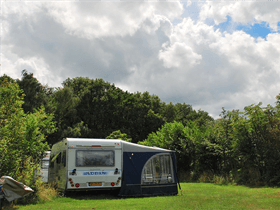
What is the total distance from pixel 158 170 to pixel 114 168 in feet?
7.56

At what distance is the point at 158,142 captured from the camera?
26.0 metres

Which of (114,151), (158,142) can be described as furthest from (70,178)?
(158,142)

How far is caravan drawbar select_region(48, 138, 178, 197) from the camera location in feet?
41.4

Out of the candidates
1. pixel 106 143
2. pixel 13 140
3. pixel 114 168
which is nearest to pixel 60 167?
pixel 106 143

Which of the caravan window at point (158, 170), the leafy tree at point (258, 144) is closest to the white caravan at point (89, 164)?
the caravan window at point (158, 170)

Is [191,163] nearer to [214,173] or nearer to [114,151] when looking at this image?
[214,173]

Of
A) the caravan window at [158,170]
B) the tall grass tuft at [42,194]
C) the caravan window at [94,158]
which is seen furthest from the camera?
the caravan window at [158,170]

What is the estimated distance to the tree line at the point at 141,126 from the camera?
11812 mm

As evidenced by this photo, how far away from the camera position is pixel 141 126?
47.0 m

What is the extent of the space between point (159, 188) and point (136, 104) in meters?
33.6

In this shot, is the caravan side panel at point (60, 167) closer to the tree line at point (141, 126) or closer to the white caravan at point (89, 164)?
the white caravan at point (89, 164)

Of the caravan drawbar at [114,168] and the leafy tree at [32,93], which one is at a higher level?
the leafy tree at [32,93]

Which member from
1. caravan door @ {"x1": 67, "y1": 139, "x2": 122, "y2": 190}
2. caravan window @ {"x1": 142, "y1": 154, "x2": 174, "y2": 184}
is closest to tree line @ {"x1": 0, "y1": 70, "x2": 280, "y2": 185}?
caravan door @ {"x1": 67, "y1": 139, "x2": 122, "y2": 190}

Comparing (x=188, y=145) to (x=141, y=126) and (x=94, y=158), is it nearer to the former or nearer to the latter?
(x=94, y=158)
